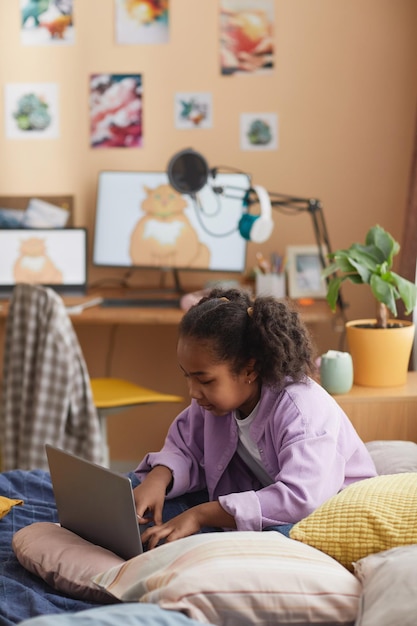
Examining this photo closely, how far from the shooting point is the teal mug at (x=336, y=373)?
2709mm

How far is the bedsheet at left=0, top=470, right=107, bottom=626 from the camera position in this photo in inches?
58.7

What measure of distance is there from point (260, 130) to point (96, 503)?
93.6 inches

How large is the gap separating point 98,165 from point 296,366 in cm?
224

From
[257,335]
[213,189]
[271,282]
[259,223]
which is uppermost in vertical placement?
[213,189]

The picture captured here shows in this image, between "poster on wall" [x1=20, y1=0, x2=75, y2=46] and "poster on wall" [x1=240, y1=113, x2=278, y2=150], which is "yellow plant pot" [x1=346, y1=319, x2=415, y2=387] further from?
"poster on wall" [x1=20, y1=0, x2=75, y2=46]

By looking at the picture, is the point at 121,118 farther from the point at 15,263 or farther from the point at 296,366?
the point at 296,366

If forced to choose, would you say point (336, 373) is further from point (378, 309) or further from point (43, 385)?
point (43, 385)

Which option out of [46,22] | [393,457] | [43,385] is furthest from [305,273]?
[393,457]

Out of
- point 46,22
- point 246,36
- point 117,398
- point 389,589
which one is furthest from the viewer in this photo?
point 46,22

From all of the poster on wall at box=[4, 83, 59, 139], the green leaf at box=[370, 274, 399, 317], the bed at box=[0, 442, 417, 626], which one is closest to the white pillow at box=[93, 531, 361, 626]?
the bed at box=[0, 442, 417, 626]

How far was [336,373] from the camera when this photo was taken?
2.71 m

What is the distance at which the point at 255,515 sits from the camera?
67.0 inches

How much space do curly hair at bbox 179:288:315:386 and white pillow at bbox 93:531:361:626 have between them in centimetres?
41

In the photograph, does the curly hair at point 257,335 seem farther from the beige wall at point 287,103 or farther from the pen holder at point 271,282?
the beige wall at point 287,103
